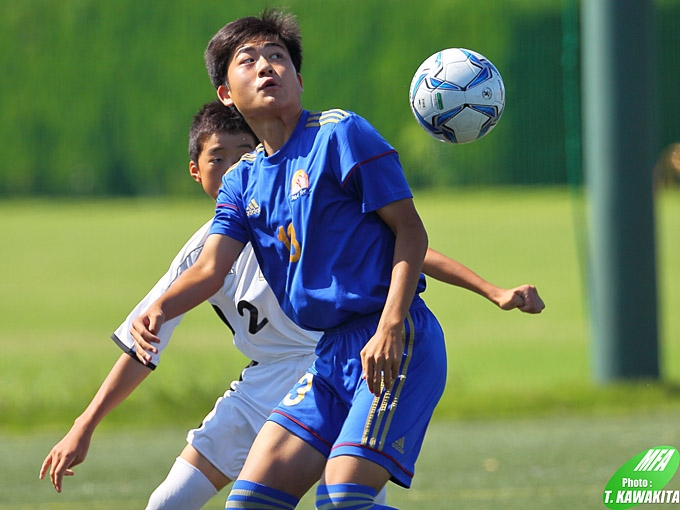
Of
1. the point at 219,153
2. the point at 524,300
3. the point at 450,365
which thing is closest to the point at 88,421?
the point at 219,153

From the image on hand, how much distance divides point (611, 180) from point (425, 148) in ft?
12.9

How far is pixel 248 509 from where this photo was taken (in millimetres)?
3471

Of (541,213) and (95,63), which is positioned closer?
(95,63)

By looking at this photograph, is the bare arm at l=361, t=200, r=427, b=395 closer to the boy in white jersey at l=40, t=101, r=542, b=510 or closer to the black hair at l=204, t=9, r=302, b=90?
the boy in white jersey at l=40, t=101, r=542, b=510

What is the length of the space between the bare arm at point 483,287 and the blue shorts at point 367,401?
0.23 m

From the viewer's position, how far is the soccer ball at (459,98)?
4.25 meters

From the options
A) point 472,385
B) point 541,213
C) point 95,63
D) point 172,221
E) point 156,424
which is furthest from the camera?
point 172,221

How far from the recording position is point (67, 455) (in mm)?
3732

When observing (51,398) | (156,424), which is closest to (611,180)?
(156,424)

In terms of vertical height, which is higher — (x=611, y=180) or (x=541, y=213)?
(x=611, y=180)

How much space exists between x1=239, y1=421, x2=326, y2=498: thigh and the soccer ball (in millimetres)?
1351

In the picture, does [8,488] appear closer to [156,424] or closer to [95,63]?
[156,424]

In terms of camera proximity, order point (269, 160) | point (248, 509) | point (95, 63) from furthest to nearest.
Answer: point (95, 63), point (269, 160), point (248, 509)

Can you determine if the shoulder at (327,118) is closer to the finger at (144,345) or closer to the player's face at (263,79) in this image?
the player's face at (263,79)
